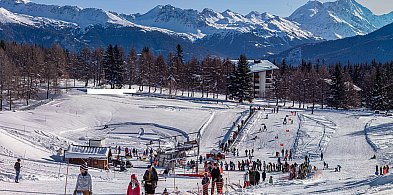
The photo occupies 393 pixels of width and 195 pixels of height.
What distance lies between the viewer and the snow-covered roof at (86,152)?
38.0m

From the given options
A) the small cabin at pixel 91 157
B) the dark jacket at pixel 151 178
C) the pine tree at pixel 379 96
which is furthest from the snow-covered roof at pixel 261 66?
the dark jacket at pixel 151 178

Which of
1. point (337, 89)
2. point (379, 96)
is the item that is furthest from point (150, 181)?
point (337, 89)

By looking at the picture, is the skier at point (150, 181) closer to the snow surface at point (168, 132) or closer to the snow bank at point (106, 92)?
the snow surface at point (168, 132)

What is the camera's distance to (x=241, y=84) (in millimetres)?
84062

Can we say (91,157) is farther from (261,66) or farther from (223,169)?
(261,66)

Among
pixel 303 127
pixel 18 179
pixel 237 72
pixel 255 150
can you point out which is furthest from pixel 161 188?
pixel 237 72

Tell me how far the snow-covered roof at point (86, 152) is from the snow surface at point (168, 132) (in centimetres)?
123

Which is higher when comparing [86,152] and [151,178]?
[151,178]

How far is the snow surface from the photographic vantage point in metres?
30.8

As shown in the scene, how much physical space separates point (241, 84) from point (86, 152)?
48501 mm

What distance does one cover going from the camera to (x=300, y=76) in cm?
10081

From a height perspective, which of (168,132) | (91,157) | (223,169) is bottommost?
(223,169)

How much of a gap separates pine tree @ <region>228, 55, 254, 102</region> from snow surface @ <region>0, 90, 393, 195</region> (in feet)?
11.0

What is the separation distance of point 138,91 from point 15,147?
58.3m
